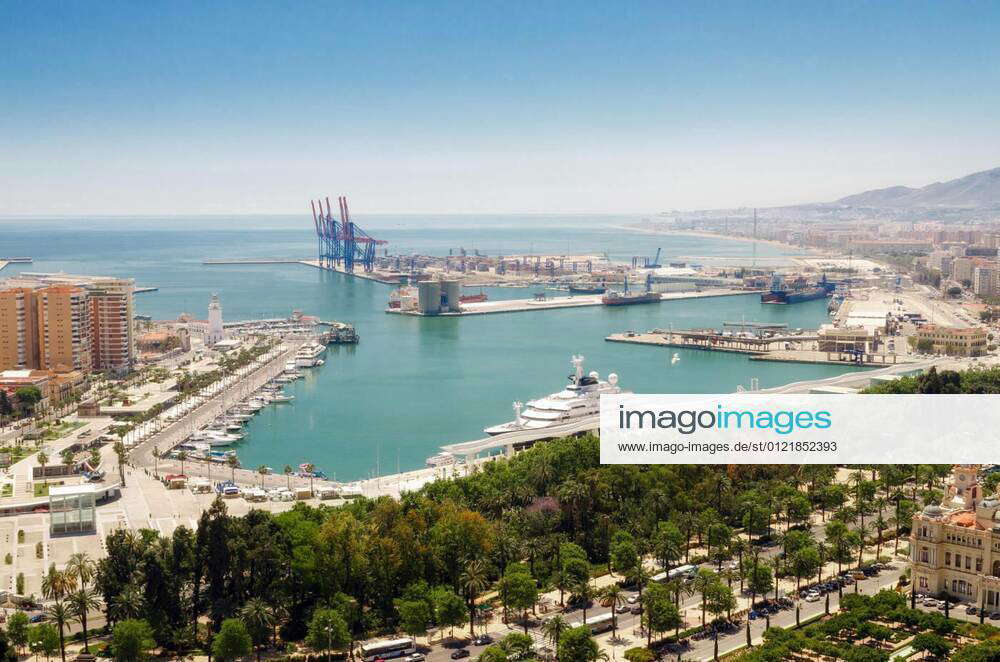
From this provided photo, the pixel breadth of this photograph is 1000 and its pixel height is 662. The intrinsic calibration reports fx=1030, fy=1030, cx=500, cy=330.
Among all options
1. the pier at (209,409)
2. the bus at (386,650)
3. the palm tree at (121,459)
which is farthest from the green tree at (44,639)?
the pier at (209,409)

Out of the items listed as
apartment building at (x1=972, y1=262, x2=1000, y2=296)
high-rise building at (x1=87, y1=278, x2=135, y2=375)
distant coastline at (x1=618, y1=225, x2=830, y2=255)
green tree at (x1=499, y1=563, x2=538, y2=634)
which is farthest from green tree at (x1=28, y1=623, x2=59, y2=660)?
distant coastline at (x1=618, y1=225, x2=830, y2=255)

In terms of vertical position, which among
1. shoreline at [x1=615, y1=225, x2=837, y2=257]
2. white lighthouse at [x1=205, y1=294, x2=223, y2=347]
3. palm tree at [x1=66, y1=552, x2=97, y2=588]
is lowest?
palm tree at [x1=66, y1=552, x2=97, y2=588]

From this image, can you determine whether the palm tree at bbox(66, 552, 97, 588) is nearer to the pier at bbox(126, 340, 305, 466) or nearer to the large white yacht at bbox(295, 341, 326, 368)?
the pier at bbox(126, 340, 305, 466)

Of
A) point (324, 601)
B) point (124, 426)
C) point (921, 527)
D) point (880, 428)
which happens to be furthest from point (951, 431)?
point (124, 426)

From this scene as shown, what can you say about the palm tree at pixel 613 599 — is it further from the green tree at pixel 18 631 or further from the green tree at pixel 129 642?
the green tree at pixel 18 631

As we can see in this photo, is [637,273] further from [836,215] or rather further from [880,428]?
[836,215]
